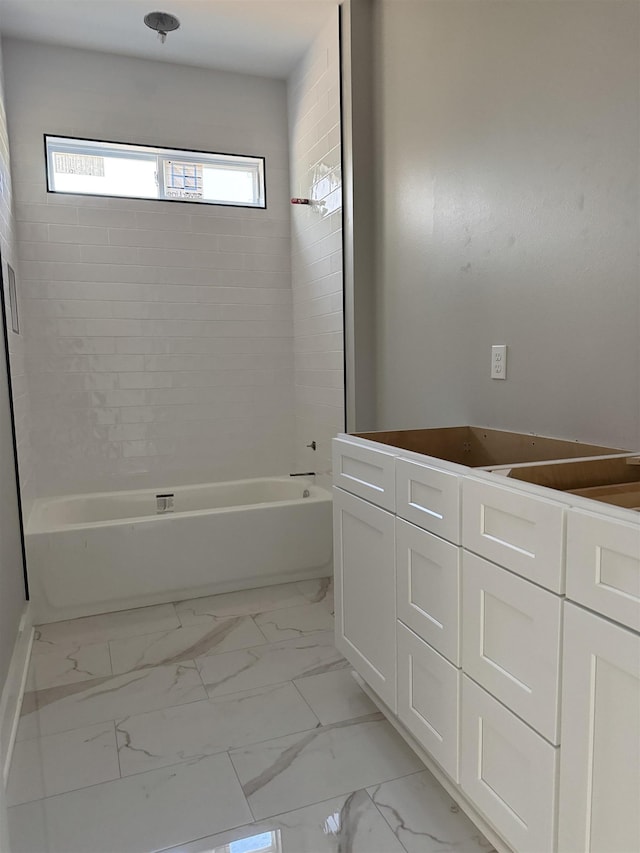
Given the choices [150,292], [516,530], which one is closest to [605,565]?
[516,530]

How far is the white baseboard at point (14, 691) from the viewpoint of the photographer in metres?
1.72

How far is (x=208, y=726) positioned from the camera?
1.89 meters

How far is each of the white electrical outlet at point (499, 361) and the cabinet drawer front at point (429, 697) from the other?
0.89m

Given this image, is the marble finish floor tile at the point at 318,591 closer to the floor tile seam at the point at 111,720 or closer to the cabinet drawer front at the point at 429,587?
the floor tile seam at the point at 111,720

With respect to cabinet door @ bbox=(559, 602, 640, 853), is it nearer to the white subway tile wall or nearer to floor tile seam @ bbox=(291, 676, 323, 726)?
floor tile seam @ bbox=(291, 676, 323, 726)

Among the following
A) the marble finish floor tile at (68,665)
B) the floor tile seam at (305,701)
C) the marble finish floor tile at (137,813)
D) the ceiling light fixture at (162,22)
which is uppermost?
the ceiling light fixture at (162,22)

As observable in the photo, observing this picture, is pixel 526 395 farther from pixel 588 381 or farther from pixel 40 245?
pixel 40 245

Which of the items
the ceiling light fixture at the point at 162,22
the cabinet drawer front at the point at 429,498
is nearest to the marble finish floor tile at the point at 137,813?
the cabinet drawer front at the point at 429,498

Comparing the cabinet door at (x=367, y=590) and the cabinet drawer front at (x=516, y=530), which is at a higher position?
the cabinet drawer front at (x=516, y=530)

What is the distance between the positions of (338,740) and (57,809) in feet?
2.57

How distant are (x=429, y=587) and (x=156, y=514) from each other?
92.5 inches

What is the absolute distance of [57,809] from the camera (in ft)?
5.06

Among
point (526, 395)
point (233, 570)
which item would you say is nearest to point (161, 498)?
point (233, 570)

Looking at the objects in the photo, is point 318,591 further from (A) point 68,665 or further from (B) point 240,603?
(A) point 68,665
